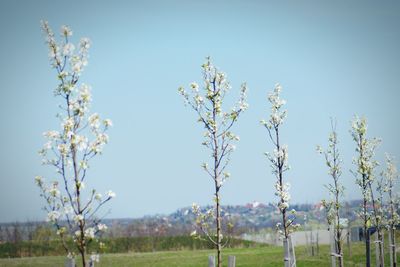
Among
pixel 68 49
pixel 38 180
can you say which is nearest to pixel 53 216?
pixel 38 180

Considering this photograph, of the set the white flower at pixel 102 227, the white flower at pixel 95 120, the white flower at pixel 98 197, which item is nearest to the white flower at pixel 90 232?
the white flower at pixel 102 227

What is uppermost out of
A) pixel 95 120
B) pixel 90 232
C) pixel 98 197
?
pixel 95 120

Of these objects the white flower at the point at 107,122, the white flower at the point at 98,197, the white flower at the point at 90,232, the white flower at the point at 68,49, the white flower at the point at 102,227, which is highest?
the white flower at the point at 68,49

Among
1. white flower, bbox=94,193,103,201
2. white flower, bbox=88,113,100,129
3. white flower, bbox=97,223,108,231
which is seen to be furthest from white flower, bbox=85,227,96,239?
white flower, bbox=88,113,100,129

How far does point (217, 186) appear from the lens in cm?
921

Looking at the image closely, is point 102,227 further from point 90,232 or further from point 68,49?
point 68,49

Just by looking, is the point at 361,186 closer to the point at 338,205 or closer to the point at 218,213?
the point at 338,205

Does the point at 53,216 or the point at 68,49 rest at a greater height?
the point at 68,49

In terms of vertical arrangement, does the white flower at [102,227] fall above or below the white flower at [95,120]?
below

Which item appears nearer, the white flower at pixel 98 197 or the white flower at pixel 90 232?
the white flower at pixel 90 232

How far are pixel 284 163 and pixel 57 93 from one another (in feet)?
23.0

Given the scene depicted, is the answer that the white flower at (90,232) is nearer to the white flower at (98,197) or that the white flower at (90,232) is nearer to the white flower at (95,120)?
the white flower at (98,197)

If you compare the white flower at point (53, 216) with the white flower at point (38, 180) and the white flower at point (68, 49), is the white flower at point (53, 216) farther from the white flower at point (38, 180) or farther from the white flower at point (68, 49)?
the white flower at point (68, 49)

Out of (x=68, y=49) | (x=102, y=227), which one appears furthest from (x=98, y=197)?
(x=68, y=49)
